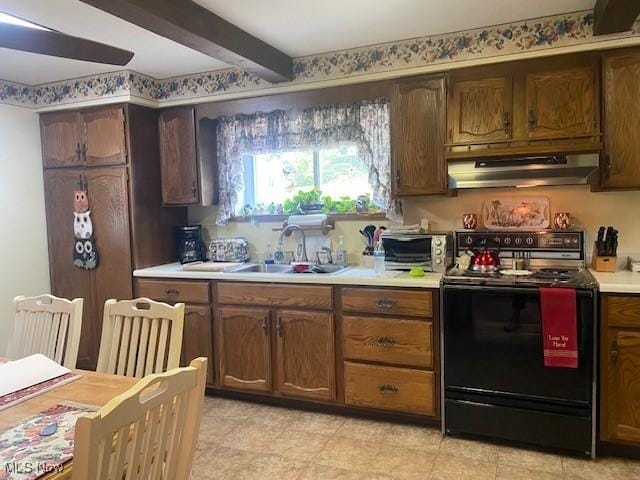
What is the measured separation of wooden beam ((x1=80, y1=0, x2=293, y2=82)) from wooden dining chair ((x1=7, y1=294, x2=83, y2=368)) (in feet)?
4.06

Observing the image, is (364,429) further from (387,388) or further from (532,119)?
(532,119)

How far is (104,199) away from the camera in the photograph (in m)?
3.65

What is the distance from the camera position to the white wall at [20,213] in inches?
144

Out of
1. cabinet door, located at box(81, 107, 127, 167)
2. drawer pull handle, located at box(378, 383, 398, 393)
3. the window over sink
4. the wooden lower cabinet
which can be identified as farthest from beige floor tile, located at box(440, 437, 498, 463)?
cabinet door, located at box(81, 107, 127, 167)

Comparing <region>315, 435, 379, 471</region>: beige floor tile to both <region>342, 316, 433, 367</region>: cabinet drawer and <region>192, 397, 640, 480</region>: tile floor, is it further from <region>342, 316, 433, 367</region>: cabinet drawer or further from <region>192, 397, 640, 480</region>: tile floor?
<region>342, 316, 433, 367</region>: cabinet drawer

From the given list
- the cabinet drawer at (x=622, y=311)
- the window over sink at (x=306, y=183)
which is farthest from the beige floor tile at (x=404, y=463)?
the window over sink at (x=306, y=183)

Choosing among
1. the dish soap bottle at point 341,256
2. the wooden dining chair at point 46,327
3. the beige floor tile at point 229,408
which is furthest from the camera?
the dish soap bottle at point 341,256

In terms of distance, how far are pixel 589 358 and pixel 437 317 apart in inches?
29.6

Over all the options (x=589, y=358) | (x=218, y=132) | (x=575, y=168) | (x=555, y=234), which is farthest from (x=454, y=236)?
(x=218, y=132)

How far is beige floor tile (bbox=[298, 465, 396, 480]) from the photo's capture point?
7.93ft

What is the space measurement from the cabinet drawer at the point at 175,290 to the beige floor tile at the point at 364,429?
1196 mm

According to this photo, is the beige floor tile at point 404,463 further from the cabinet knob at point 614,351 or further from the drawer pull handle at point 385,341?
the cabinet knob at point 614,351

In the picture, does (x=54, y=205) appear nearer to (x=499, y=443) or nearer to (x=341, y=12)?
(x=341, y=12)

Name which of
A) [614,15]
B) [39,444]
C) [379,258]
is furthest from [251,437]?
[614,15]
